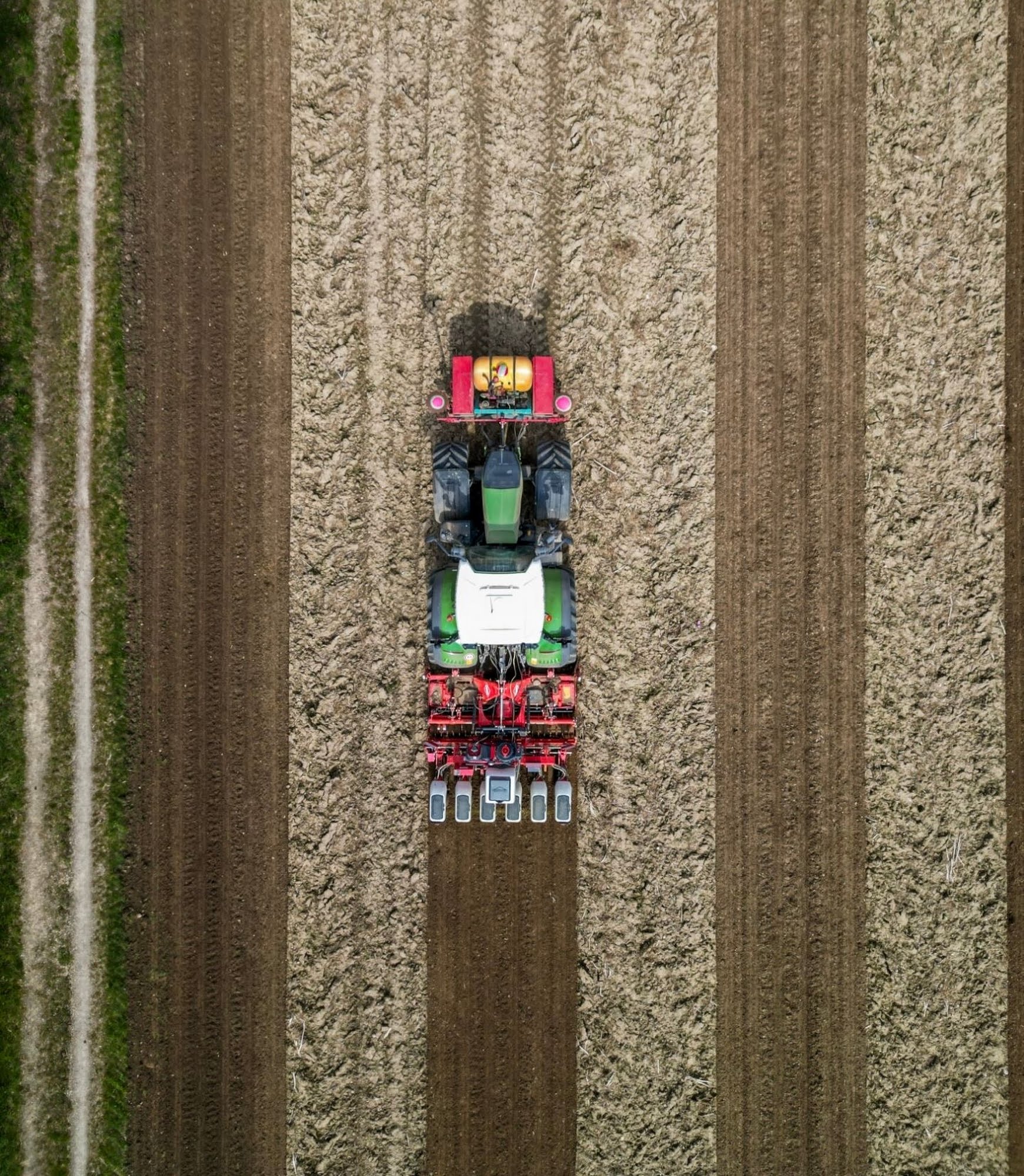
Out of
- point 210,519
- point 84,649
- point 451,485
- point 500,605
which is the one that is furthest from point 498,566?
point 84,649

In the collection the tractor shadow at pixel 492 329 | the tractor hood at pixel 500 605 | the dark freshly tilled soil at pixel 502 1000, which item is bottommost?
the dark freshly tilled soil at pixel 502 1000

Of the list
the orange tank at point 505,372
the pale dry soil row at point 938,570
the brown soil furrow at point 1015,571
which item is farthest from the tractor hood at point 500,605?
the brown soil furrow at point 1015,571

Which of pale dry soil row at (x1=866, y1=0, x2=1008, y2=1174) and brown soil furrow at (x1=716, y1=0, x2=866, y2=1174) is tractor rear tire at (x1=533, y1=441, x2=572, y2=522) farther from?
pale dry soil row at (x1=866, y1=0, x2=1008, y2=1174)

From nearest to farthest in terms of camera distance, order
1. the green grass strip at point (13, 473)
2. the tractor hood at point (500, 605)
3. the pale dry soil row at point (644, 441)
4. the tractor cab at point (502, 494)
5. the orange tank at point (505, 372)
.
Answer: the tractor hood at point (500, 605) < the tractor cab at point (502, 494) < the orange tank at point (505, 372) < the green grass strip at point (13, 473) < the pale dry soil row at point (644, 441)

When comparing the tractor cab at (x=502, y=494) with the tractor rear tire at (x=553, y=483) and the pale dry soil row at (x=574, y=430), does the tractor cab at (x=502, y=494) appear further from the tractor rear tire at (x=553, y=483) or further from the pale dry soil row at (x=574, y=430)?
the pale dry soil row at (x=574, y=430)

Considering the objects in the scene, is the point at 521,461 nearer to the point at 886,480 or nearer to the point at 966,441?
the point at 886,480

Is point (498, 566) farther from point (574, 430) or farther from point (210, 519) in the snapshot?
point (210, 519)

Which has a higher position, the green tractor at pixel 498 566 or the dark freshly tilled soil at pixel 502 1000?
the green tractor at pixel 498 566
